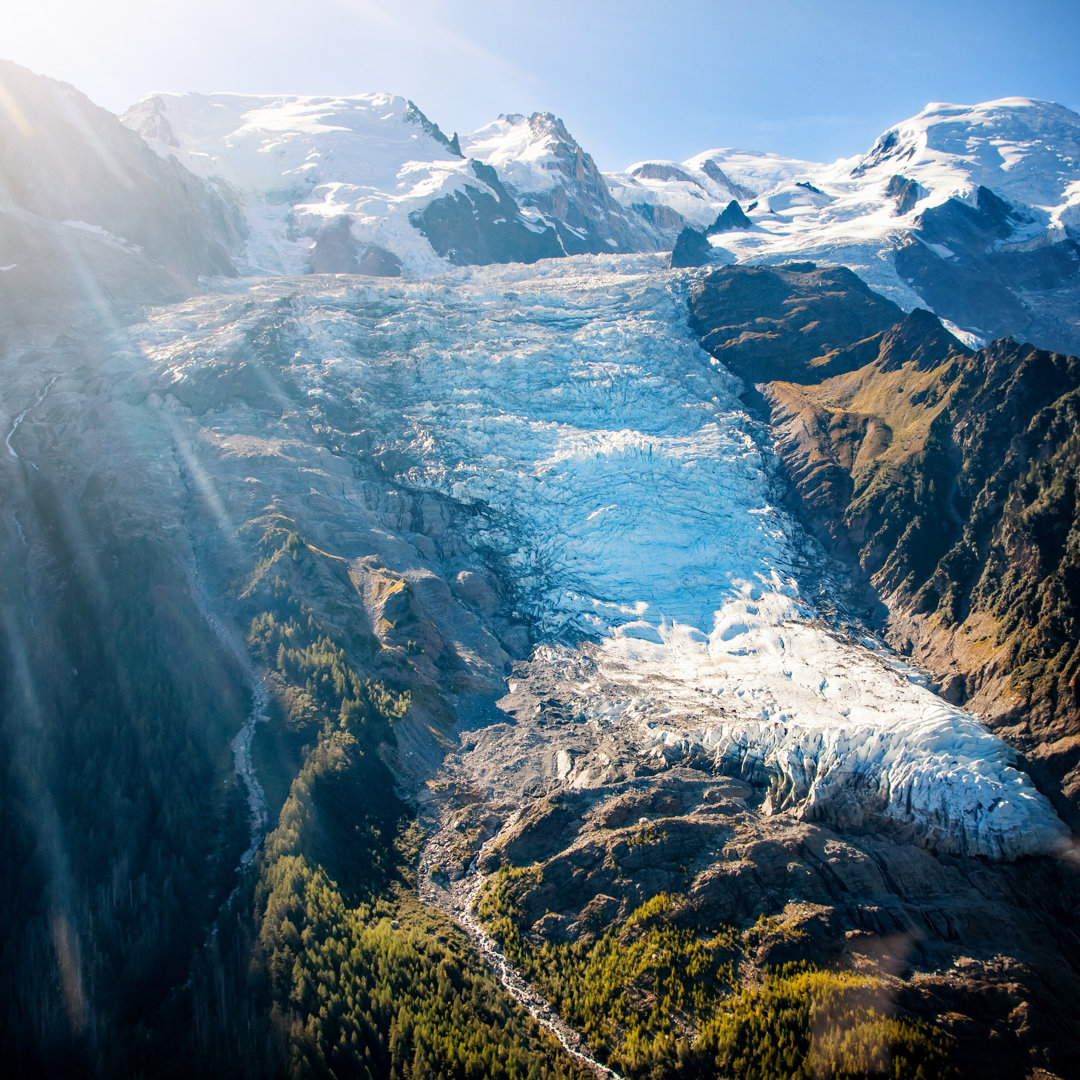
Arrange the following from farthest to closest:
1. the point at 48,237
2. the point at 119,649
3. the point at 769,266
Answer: the point at 769,266 → the point at 48,237 → the point at 119,649

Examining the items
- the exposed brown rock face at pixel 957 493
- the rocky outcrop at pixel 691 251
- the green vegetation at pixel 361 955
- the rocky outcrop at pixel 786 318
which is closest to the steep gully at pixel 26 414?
the green vegetation at pixel 361 955

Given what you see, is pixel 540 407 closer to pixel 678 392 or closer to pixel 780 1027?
pixel 678 392

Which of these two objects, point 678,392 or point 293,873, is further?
point 678,392

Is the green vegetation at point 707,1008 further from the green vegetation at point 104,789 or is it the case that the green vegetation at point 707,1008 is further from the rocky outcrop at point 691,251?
the rocky outcrop at point 691,251

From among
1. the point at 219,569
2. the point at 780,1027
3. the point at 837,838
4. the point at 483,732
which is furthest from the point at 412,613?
the point at 780,1027

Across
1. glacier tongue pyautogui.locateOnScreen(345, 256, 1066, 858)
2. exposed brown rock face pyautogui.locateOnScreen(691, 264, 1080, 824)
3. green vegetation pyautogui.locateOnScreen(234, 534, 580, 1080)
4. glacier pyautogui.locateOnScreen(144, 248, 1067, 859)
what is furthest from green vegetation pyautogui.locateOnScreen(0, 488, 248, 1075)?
exposed brown rock face pyautogui.locateOnScreen(691, 264, 1080, 824)

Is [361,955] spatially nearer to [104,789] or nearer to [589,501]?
[104,789]

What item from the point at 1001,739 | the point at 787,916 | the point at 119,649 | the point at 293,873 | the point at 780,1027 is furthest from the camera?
the point at 119,649
